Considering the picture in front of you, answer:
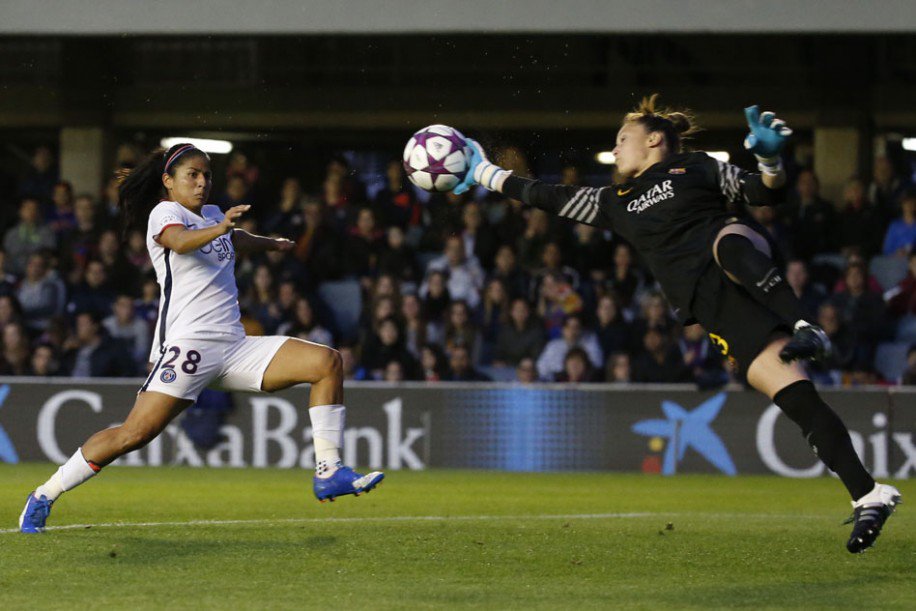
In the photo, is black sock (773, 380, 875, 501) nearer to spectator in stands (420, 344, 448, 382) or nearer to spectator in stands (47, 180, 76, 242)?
spectator in stands (420, 344, 448, 382)

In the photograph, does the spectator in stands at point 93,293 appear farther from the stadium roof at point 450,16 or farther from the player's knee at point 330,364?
the player's knee at point 330,364

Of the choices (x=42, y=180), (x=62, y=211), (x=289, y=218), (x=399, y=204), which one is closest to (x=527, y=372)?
(x=399, y=204)

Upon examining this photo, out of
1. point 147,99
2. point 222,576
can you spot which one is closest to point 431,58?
point 147,99

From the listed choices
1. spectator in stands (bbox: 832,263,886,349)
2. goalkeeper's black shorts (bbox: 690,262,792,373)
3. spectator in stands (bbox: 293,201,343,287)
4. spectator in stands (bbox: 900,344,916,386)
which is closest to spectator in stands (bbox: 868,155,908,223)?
spectator in stands (bbox: 832,263,886,349)

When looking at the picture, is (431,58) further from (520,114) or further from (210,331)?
(210,331)

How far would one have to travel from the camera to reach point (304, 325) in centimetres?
1580

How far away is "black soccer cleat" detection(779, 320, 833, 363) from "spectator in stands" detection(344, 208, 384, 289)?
11.0 metres

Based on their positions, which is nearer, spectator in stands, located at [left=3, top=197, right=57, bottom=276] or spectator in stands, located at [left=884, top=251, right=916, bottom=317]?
spectator in stands, located at [left=884, top=251, right=916, bottom=317]

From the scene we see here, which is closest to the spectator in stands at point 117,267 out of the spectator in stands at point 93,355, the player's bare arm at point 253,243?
the spectator in stands at point 93,355

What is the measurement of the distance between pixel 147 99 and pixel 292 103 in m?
1.97

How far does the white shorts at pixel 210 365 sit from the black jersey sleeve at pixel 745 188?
2.34 metres

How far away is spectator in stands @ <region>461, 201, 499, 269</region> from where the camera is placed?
1656 centimetres

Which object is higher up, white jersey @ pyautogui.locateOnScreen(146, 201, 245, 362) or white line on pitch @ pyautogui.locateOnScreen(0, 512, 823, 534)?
white jersey @ pyautogui.locateOnScreen(146, 201, 245, 362)

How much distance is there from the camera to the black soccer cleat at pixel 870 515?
19.2ft
